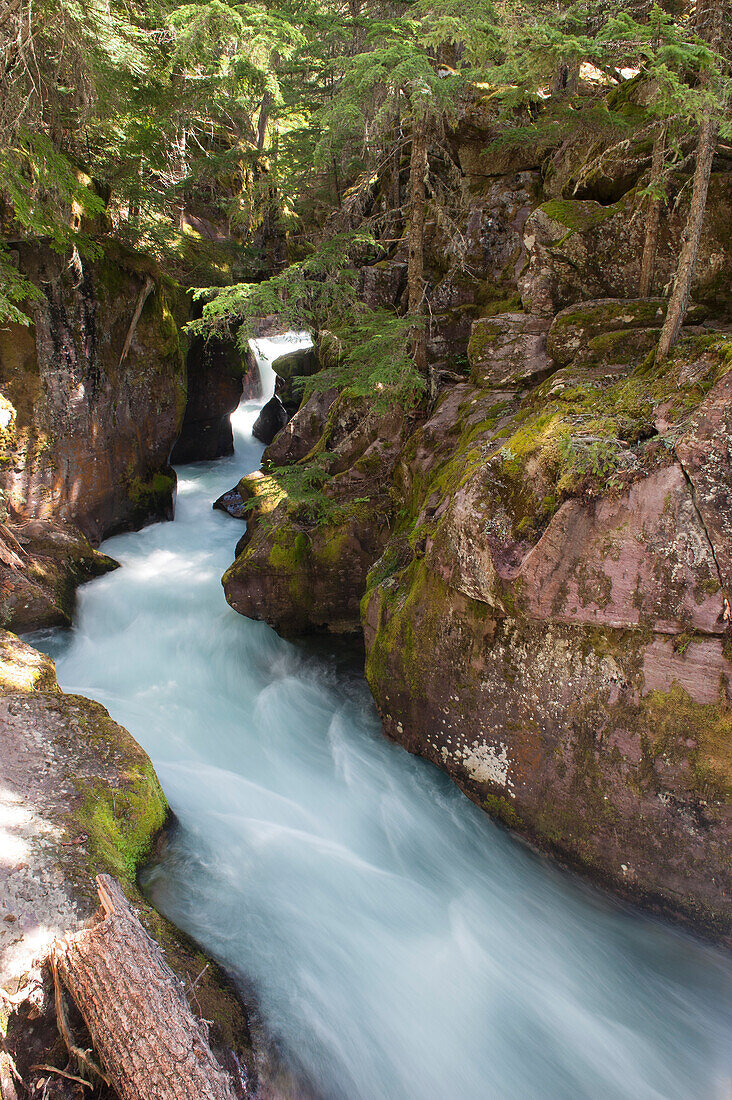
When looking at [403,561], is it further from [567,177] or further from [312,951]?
[567,177]

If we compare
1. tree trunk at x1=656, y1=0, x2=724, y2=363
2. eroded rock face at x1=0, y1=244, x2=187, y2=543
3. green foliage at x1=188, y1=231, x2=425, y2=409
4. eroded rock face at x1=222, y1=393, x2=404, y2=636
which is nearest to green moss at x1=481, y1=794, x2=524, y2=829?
eroded rock face at x1=222, y1=393, x2=404, y2=636

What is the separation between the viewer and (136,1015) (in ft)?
11.9

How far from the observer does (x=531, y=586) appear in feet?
18.6

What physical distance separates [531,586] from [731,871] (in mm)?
3186

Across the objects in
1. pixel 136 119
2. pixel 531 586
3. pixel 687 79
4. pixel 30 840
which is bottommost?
pixel 30 840

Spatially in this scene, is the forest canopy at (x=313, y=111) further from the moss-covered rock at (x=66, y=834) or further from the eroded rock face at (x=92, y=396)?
the moss-covered rock at (x=66, y=834)

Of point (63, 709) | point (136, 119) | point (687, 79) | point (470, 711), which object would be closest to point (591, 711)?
point (470, 711)

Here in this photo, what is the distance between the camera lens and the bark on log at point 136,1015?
340 centimetres

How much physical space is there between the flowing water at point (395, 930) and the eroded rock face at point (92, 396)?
500cm

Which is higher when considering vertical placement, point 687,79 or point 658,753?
point 687,79

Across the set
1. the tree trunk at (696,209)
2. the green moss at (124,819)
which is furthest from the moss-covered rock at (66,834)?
the tree trunk at (696,209)

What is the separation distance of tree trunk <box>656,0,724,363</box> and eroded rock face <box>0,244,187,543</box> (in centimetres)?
1073

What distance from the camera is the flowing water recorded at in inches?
187

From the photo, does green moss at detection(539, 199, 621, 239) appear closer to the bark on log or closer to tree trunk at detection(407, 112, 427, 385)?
tree trunk at detection(407, 112, 427, 385)
